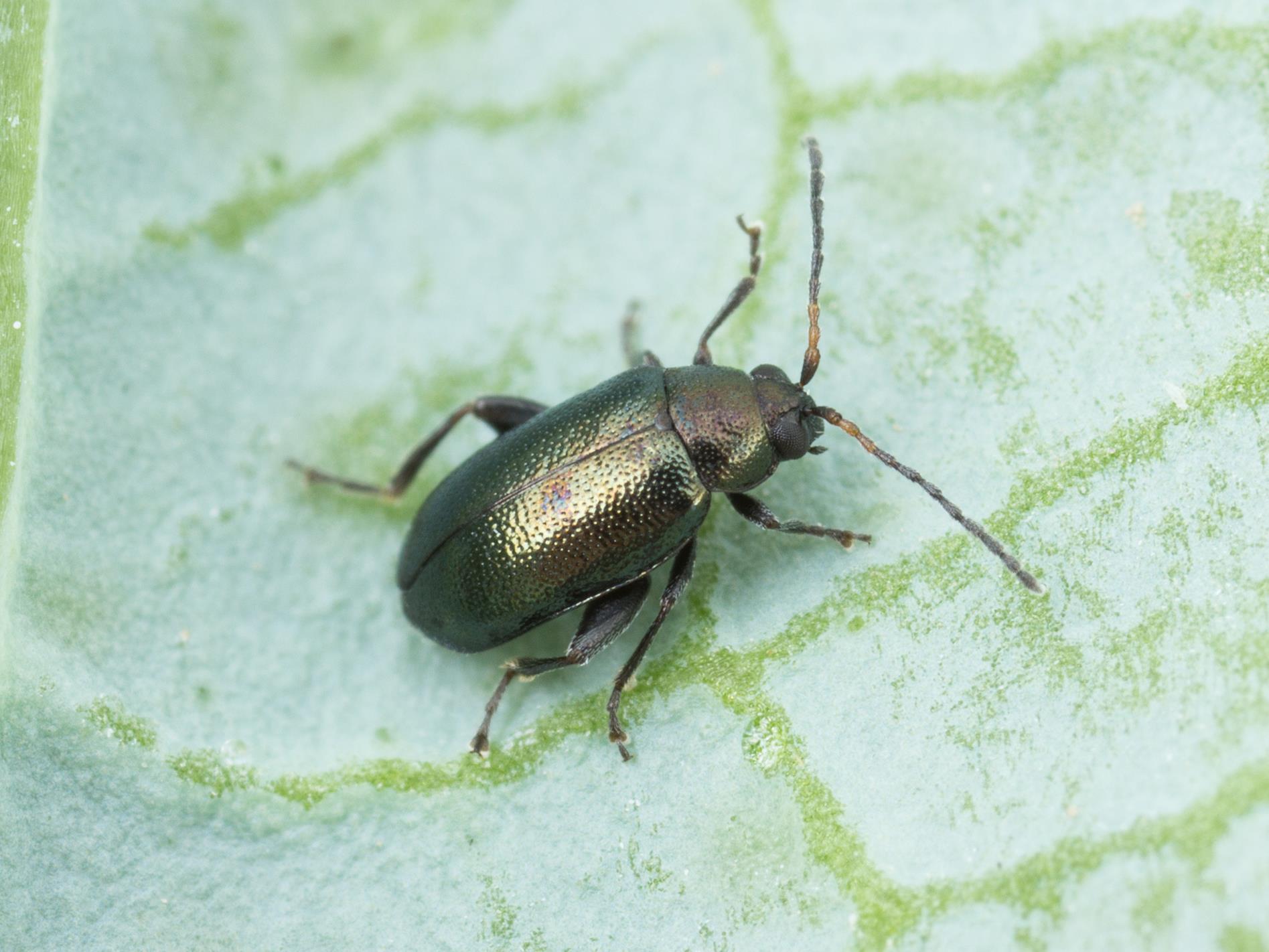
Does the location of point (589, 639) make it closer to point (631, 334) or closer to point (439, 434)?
point (439, 434)

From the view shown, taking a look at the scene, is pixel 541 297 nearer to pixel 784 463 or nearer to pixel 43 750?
pixel 784 463

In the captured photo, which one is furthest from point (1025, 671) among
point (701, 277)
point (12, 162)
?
point (12, 162)

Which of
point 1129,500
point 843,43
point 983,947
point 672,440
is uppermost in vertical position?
point 843,43

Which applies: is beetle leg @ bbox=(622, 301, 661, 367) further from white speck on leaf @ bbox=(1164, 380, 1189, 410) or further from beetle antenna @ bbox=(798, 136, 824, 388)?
white speck on leaf @ bbox=(1164, 380, 1189, 410)

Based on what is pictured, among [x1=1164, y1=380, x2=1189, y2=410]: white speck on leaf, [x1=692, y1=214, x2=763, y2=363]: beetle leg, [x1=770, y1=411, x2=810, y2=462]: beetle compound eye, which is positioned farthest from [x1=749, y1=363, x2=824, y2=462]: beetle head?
[x1=1164, y1=380, x2=1189, y2=410]: white speck on leaf

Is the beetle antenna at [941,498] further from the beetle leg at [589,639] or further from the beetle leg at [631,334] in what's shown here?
the beetle leg at [589,639]

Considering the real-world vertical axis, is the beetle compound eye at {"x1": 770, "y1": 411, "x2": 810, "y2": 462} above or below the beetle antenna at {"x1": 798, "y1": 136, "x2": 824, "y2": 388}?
below
